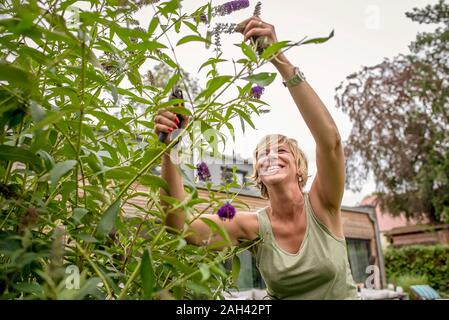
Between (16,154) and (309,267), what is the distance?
80 centimetres

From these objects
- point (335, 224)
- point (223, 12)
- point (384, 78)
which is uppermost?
point (384, 78)

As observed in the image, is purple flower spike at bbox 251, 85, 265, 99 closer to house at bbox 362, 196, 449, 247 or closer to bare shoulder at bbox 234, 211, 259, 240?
bare shoulder at bbox 234, 211, 259, 240

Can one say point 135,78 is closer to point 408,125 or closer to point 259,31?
point 259,31

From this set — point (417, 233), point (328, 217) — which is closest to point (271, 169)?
point (328, 217)

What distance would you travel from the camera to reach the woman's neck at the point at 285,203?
1.26 metres

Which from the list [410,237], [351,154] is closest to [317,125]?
[351,154]

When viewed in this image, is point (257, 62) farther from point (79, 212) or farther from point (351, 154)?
point (351, 154)

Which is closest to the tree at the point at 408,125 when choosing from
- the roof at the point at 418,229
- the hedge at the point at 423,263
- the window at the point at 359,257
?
the roof at the point at 418,229

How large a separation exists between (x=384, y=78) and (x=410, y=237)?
7191 millimetres

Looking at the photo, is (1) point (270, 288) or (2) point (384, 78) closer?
(1) point (270, 288)

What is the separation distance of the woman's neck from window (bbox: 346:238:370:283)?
1139 centimetres

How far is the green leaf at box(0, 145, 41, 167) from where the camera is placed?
599 millimetres
